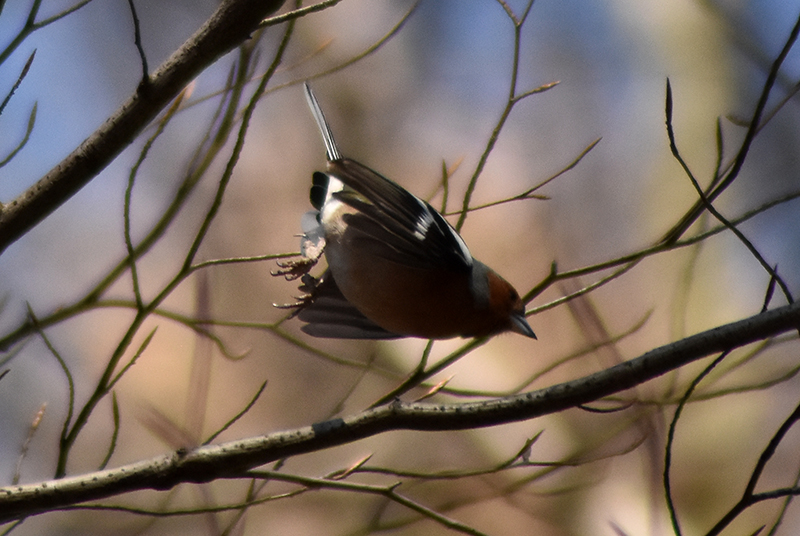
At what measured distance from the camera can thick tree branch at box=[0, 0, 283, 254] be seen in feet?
4.07

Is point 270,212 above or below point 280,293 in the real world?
above

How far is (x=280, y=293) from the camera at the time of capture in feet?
12.6

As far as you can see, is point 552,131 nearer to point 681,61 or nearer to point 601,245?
point 601,245

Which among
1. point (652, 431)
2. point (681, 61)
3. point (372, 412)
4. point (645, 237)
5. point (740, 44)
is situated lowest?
point (372, 412)

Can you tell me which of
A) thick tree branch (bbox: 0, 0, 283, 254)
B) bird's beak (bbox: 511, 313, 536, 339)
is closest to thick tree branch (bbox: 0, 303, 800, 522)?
thick tree branch (bbox: 0, 0, 283, 254)

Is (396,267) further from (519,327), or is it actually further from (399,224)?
(519,327)

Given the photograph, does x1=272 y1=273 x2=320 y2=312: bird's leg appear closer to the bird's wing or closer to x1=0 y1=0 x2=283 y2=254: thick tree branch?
the bird's wing

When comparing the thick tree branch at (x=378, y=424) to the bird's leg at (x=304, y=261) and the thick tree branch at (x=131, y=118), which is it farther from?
the bird's leg at (x=304, y=261)

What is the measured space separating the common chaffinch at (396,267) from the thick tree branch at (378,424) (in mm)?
496

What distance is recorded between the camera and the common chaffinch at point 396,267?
173cm

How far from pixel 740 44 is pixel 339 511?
111 inches

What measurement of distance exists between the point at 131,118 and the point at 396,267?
0.79 meters

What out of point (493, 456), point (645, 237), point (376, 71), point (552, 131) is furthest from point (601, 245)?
point (376, 71)

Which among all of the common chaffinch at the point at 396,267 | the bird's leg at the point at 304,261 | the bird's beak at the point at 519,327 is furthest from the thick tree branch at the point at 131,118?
the bird's beak at the point at 519,327
